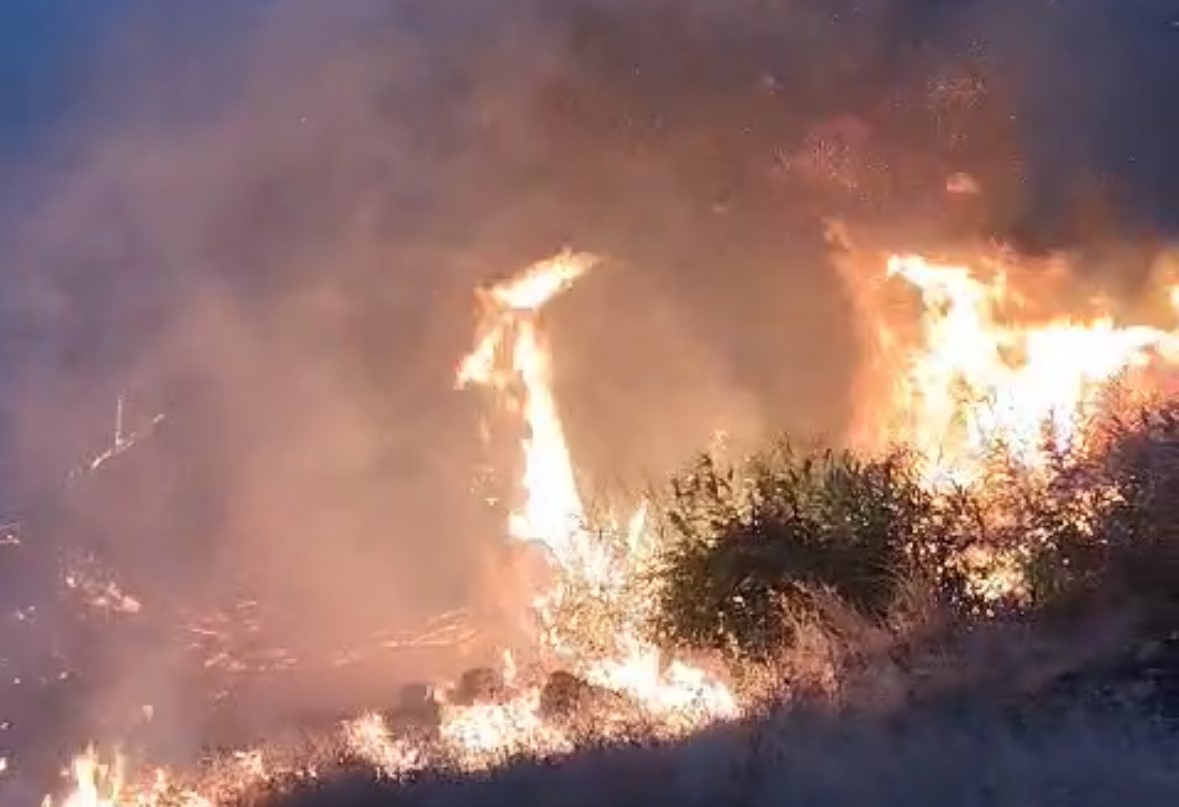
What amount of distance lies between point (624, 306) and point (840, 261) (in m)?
3.73

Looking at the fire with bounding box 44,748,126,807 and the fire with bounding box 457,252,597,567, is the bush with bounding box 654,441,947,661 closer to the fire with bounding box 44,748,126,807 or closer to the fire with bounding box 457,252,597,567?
the fire with bounding box 44,748,126,807

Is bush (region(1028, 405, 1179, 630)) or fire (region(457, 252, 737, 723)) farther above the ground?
fire (region(457, 252, 737, 723))

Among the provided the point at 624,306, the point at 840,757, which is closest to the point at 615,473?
the point at 624,306

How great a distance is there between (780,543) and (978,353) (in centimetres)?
631

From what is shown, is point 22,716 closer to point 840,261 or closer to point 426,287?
point 426,287

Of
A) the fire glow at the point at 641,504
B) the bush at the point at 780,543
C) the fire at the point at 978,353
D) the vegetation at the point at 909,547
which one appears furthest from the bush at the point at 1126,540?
the fire at the point at 978,353

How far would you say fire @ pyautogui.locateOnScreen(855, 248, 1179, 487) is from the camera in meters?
16.9

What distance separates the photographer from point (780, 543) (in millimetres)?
12992

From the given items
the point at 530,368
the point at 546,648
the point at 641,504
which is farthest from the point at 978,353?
the point at 530,368

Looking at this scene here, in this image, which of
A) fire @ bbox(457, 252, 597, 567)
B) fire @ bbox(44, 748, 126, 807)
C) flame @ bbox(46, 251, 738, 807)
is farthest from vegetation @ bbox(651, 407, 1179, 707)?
fire @ bbox(457, 252, 597, 567)

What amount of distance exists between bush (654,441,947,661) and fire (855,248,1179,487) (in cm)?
198

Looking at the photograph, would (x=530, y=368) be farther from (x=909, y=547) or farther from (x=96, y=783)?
(x=909, y=547)

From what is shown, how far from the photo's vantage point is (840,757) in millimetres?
8656

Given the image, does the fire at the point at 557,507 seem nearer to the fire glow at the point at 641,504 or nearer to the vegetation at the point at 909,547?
the fire glow at the point at 641,504
